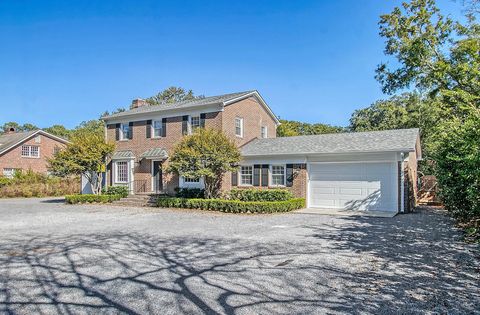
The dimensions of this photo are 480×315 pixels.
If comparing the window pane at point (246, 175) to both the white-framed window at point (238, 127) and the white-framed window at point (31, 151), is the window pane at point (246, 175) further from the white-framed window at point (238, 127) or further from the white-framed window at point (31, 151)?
the white-framed window at point (31, 151)

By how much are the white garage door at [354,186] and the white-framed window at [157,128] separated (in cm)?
1005

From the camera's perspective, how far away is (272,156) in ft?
59.4

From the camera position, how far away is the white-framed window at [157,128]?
22.0 m

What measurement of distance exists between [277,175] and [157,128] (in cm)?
873

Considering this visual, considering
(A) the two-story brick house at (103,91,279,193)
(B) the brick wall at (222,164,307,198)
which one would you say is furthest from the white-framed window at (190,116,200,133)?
(B) the brick wall at (222,164,307,198)

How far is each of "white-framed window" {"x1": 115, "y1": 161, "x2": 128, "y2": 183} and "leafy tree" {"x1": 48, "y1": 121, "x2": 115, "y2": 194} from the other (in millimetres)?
1977

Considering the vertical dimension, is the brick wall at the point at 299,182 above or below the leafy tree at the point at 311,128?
below

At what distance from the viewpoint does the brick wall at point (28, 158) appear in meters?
33.1

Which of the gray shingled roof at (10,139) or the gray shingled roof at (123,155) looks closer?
the gray shingled roof at (123,155)

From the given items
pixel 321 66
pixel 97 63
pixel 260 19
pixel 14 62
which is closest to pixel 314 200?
pixel 321 66

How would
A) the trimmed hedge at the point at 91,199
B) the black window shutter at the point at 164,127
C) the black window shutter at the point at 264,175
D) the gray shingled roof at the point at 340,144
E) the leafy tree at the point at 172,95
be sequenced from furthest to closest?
1. the leafy tree at the point at 172,95
2. the black window shutter at the point at 164,127
3. the trimmed hedge at the point at 91,199
4. the black window shutter at the point at 264,175
5. the gray shingled roof at the point at 340,144

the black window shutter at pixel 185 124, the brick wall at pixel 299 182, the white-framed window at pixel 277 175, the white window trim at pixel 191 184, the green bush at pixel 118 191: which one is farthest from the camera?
the green bush at pixel 118 191

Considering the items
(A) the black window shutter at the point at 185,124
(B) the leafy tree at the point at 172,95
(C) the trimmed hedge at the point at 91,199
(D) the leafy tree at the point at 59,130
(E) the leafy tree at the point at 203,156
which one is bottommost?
(C) the trimmed hedge at the point at 91,199

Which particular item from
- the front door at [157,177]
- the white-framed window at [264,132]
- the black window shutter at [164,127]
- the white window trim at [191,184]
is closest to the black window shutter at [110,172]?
the front door at [157,177]
